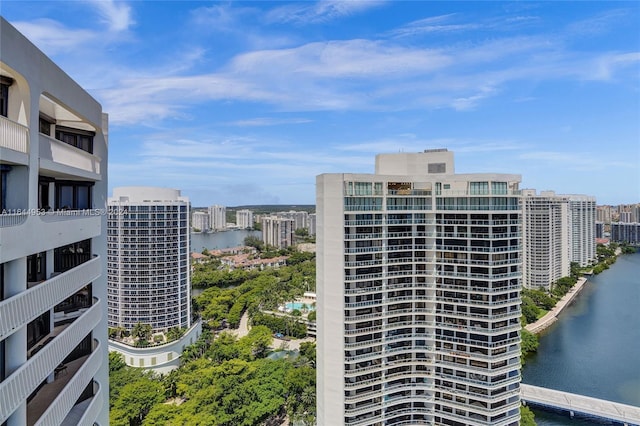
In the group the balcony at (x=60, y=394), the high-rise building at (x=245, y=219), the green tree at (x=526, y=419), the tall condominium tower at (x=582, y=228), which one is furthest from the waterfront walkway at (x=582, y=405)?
the high-rise building at (x=245, y=219)

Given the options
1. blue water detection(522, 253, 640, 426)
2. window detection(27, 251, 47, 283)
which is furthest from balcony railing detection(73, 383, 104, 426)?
blue water detection(522, 253, 640, 426)

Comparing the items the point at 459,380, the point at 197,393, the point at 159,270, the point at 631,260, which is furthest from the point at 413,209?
the point at 631,260

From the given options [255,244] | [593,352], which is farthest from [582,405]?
[255,244]

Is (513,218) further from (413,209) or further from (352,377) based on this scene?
(352,377)

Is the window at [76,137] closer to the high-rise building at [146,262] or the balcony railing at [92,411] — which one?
the balcony railing at [92,411]

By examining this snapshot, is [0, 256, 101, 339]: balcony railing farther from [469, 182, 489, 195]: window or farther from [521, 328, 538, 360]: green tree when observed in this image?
[521, 328, 538, 360]: green tree

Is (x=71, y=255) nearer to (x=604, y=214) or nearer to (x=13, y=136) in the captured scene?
(x=13, y=136)
